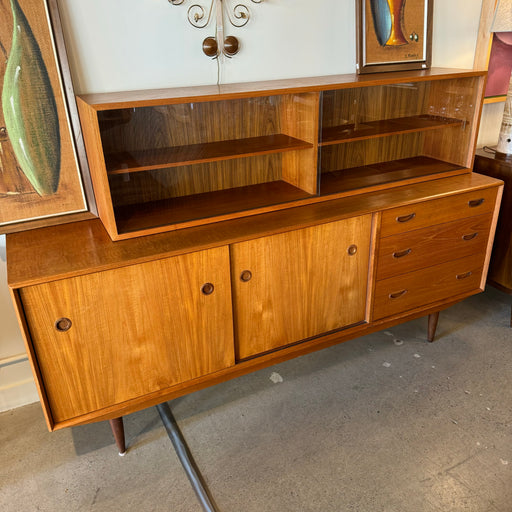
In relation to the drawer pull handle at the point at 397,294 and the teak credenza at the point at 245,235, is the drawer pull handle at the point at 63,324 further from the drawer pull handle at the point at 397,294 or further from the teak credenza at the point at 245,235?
the drawer pull handle at the point at 397,294

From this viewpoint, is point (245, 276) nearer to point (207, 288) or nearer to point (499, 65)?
point (207, 288)

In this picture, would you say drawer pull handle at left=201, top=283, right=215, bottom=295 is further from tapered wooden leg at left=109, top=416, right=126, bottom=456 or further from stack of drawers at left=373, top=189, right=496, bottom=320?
stack of drawers at left=373, top=189, right=496, bottom=320

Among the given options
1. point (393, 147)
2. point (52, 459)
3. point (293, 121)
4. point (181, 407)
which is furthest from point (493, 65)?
point (52, 459)

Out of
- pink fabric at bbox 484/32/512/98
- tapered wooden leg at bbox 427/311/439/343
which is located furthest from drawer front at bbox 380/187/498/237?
pink fabric at bbox 484/32/512/98

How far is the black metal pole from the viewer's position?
53.4 inches

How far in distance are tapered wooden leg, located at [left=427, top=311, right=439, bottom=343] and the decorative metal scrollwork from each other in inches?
49.9

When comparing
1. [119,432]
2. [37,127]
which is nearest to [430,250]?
[119,432]

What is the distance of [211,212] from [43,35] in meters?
0.66

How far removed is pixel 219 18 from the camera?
1.48 m

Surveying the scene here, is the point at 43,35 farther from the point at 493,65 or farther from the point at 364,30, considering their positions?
the point at 493,65

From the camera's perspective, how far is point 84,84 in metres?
1.39

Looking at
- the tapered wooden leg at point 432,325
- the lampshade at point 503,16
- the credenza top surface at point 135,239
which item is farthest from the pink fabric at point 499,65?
the tapered wooden leg at point 432,325

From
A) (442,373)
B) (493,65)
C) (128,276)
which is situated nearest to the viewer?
(128,276)

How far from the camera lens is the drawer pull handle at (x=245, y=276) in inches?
54.9
